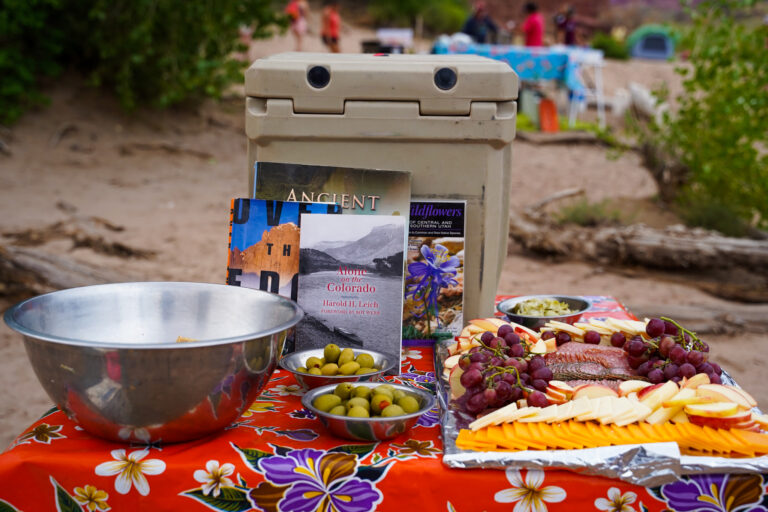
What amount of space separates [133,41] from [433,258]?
686 cm

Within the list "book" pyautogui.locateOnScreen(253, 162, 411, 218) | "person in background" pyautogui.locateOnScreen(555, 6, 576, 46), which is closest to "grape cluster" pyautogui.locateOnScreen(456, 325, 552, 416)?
"book" pyautogui.locateOnScreen(253, 162, 411, 218)

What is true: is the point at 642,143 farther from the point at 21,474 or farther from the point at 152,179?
the point at 21,474

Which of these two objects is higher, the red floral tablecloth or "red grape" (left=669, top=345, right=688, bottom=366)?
"red grape" (left=669, top=345, right=688, bottom=366)

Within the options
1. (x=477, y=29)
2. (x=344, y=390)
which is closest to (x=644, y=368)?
(x=344, y=390)

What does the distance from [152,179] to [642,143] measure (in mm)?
5129

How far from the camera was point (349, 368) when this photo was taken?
150 cm

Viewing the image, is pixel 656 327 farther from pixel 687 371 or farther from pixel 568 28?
pixel 568 28

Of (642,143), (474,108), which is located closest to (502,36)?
(642,143)

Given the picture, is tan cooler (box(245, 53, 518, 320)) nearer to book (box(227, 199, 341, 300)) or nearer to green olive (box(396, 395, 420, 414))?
book (box(227, 199, 341, 300))

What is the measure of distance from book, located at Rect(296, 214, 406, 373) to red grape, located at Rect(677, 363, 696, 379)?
2.02 ft

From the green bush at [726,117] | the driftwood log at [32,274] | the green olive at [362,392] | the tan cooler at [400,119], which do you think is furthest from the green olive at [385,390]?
the green bush at [726,117]

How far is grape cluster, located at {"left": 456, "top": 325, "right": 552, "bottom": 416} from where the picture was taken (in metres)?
1.35

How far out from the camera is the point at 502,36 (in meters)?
14.1

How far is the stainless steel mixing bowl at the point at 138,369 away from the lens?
117 centimetres
